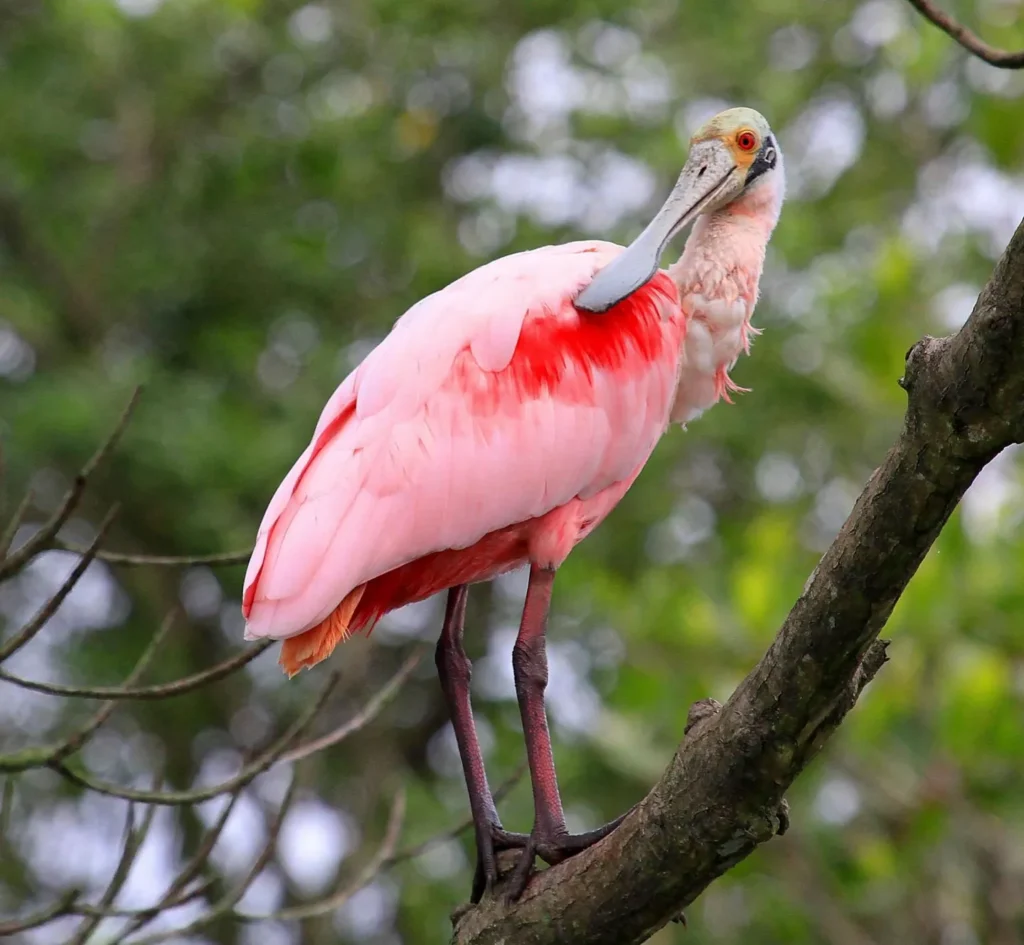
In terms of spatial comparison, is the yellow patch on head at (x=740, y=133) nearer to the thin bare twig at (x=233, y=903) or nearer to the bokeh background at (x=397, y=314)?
the thin bare twig at (x=233, y=903)

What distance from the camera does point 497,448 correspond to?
155 inches

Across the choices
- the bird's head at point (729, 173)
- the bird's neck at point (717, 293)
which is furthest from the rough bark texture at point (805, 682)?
the bird's head at point (729, 173)

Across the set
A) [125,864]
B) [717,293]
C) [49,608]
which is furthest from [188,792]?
[717,293]

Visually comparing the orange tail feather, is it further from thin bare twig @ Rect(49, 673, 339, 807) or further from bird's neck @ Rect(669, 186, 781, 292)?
bird's neck @ Rect(669, 186, 781, 292)

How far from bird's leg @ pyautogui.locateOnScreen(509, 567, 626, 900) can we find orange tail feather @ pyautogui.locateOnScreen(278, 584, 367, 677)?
45cm

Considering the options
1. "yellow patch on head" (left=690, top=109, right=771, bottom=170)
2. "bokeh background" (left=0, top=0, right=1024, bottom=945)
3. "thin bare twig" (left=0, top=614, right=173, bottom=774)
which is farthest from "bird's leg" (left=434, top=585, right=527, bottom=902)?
"bokeh background" (left=0, top=0, right=1024, bottom=945)

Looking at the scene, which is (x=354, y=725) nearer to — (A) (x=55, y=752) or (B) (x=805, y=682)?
(A) (x=55, y=752)

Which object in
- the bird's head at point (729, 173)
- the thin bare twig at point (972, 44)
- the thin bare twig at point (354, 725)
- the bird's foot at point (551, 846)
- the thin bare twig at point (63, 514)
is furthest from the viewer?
the bird's head at point (729, 173)

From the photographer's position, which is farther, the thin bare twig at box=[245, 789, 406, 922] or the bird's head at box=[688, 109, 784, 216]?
the bird's head at box=[688, 109, 784, 216]

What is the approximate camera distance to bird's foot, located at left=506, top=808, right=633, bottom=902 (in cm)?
345

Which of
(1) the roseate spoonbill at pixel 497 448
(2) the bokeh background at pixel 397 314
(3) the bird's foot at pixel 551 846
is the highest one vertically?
(2) the bokeh background at pixel 397 314

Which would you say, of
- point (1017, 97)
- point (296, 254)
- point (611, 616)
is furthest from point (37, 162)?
point (1017, 97)

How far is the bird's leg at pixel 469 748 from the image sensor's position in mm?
3668

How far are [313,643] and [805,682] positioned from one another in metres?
1.26
